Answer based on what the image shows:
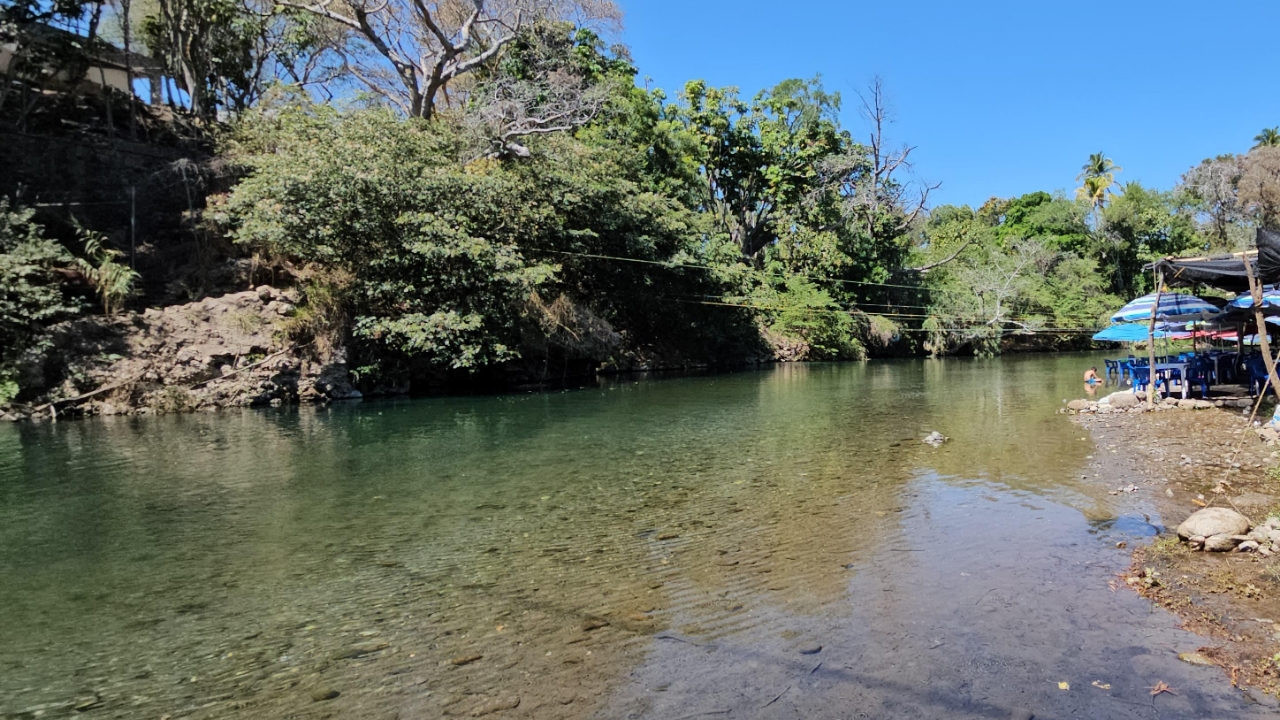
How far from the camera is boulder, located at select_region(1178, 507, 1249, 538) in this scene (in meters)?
5.74

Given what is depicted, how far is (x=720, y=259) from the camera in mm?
35625

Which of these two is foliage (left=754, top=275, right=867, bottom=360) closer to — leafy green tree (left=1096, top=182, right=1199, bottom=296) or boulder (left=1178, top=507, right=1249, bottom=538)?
leafy green tree (left=1096, top=182, right=1199, bottom=296)

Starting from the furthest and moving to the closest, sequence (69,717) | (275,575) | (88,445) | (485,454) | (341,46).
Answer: (341,46) < (88,445) < (485,454) < (275,575) < (69,717)

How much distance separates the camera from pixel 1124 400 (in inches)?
599

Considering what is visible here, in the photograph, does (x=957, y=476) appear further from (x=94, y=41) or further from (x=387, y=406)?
(x=94, y=41)

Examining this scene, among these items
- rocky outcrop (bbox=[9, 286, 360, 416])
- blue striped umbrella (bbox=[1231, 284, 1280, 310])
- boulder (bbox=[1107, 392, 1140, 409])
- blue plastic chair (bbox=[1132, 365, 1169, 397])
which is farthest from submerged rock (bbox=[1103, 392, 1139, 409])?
rocky outcrop (bbox=[9, 286, 360, 416])

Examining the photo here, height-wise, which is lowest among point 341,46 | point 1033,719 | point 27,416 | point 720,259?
point 1033,719

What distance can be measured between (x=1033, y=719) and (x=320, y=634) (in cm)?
435

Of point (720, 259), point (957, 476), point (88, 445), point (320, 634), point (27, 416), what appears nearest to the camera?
point (320, 634)

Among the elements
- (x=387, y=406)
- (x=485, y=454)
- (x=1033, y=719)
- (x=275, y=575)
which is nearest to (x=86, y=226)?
(x=387, y=406)

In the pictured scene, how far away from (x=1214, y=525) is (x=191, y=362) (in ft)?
70.3

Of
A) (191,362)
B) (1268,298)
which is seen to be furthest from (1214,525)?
(191,362)

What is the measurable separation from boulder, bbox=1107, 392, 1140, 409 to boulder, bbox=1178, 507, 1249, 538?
33.6 feet

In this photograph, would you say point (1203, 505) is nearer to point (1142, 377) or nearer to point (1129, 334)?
point (1142, 377)
